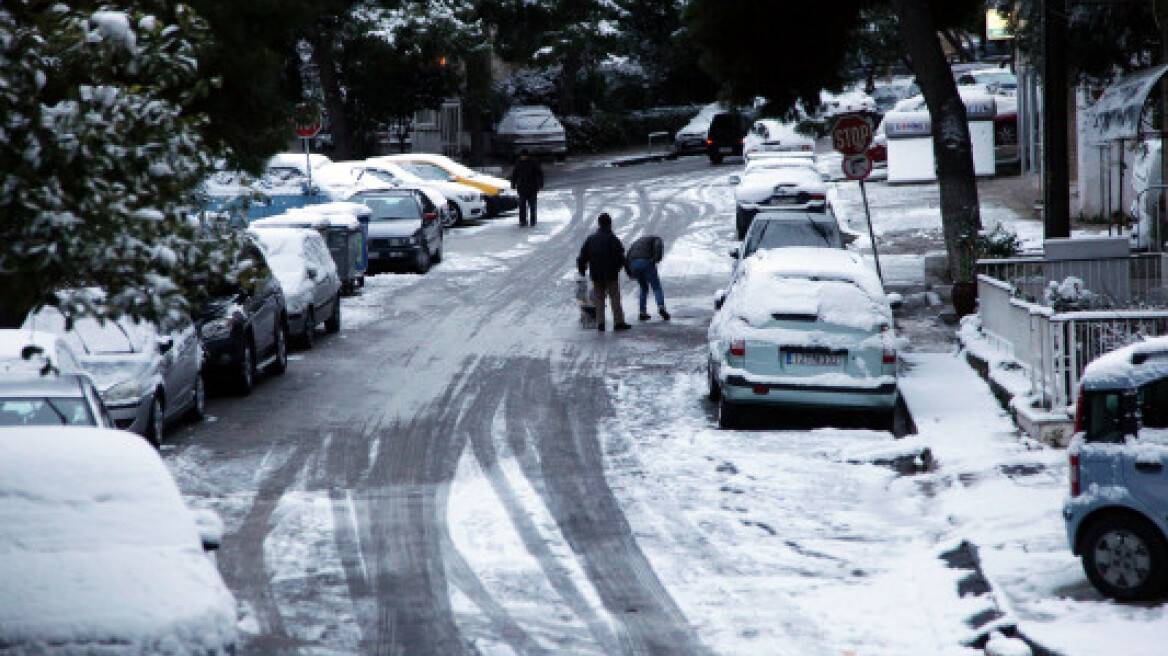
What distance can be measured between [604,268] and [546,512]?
10.7 metres

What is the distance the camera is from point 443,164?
41.2 m

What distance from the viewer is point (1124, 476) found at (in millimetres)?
9578

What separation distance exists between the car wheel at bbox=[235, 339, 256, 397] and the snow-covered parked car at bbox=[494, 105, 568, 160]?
3816 centimetres

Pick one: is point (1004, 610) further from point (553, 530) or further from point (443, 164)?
point (443, 164)

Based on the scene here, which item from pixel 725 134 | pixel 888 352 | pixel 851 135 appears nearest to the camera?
pixel 888 352

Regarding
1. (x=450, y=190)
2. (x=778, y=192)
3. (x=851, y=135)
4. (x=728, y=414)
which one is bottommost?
(x=728, y=414)

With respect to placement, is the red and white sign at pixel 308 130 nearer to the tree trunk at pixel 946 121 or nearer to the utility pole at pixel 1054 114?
the tree trunk at pixel 946 121

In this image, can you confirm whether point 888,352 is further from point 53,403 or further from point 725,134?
point 725,134

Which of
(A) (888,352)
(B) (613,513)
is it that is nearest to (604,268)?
(A) (888,352)

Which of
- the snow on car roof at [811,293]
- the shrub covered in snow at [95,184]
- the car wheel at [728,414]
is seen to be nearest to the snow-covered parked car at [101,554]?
the shrub covered in snow at [95,184]

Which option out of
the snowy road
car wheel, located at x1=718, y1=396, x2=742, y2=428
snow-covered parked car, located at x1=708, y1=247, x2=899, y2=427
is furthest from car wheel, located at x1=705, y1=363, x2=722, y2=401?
snow-covered parked car, located at x1=708, y1=247, x2=899, y2=427

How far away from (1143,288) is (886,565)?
10272 millimetres

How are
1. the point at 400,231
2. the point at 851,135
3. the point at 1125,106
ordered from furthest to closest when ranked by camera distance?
the point at 400,231 < the point at 851,135 < the point at 1125,106

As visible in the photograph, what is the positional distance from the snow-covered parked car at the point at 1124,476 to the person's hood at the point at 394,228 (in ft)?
70.0
